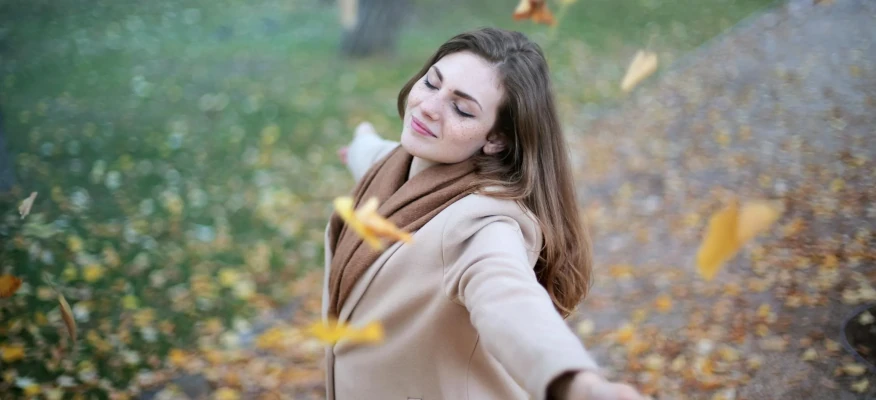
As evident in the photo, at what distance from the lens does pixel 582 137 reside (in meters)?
6.23

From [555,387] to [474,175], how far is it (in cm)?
78

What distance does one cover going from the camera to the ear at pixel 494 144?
189 centimetres

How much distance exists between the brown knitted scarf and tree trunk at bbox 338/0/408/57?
19.1 feet

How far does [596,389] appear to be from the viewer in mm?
1137

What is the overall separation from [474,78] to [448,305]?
1.98ft

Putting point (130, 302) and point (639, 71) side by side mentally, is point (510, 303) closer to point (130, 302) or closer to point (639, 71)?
point (130, 302)

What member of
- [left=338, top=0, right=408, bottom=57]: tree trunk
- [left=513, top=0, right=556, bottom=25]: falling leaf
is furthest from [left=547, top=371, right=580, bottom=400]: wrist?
[left=338, top=0, right=408, bottom=57]: tree trunk

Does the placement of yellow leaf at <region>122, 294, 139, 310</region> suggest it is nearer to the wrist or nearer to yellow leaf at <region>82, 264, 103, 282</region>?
yellow leaf at <region>82, 264, 103, 282</region>

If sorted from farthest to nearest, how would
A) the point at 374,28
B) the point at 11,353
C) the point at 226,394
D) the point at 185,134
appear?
the point at 374,28, the point at 185,134, the point at 226,394, the point at 11,353

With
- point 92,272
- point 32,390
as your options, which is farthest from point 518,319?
point 92,272

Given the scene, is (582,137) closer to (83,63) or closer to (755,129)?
(755,129)

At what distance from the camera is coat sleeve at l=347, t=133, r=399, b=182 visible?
8.27 ft

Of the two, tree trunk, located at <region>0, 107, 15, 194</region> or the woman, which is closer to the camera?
the woman

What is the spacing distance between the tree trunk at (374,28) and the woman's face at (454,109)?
609 cm
